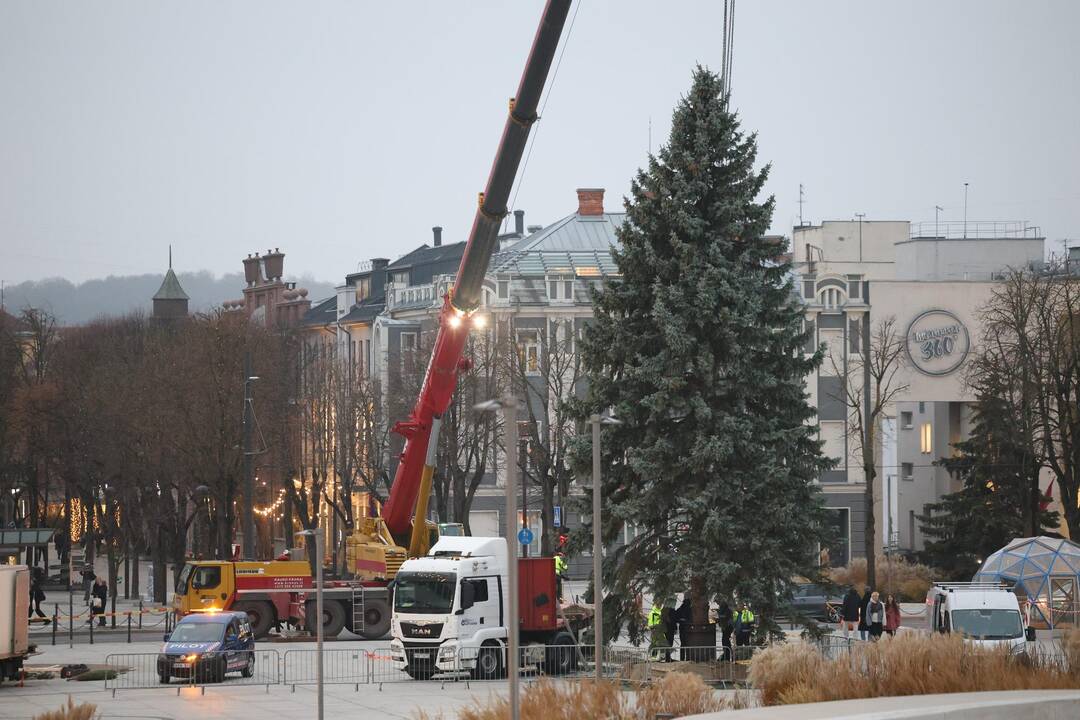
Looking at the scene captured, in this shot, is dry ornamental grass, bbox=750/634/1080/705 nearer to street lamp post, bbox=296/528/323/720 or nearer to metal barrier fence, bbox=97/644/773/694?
street lamp post, bbox=296/528/323/720

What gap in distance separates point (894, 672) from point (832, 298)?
51627 millimetres

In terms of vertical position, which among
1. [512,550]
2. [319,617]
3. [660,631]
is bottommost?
[660,631]

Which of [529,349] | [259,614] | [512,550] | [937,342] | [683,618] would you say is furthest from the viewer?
[529,349]

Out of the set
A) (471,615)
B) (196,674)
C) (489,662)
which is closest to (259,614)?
(196,674)

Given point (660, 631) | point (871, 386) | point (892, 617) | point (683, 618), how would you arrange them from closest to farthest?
point (660, 631) → point (683, 618) → point (892, 617) → point (871, 386)

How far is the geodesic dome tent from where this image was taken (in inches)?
1764

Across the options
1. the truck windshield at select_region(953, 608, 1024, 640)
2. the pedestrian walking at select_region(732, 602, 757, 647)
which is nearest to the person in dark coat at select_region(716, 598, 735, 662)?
the pedestrian walking at select_region(732, 602, 757, 647)

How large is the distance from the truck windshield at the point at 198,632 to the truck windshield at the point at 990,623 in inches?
601

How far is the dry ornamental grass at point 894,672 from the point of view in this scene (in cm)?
2441

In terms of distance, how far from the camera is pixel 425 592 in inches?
1371

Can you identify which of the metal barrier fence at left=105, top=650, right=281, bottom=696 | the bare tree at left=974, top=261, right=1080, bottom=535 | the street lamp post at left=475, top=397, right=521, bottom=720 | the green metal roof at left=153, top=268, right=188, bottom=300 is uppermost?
the green metal roof at left=153, top=268, right=188, bottom=300

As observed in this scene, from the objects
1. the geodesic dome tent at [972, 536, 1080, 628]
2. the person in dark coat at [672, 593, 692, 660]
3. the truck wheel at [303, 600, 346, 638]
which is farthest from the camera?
the geodesic dome tent at [972, 536, 1080, 628]

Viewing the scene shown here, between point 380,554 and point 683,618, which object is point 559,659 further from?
point 380,554

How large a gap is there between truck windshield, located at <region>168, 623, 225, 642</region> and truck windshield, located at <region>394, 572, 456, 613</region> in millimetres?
3810
